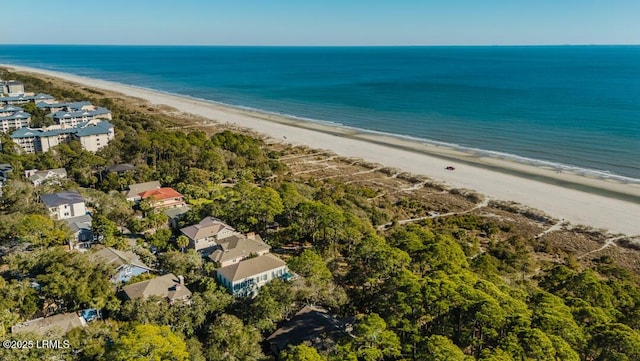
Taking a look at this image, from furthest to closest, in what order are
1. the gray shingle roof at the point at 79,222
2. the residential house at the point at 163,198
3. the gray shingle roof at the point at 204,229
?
the residential house at the point at 163,198 < the gray shingle roof at the point at 79,222 < the gray shingle roof at the point at 204,229

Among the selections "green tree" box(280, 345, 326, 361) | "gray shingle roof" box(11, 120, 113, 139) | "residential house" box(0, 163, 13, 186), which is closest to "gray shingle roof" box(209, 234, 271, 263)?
"green tree" box(280, 345, 326, 361)


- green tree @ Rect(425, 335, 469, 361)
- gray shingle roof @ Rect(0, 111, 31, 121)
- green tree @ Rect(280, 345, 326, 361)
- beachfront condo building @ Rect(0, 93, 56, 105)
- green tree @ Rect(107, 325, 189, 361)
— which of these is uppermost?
beachfront condo building @ Rect(0, 93, 56, 105)

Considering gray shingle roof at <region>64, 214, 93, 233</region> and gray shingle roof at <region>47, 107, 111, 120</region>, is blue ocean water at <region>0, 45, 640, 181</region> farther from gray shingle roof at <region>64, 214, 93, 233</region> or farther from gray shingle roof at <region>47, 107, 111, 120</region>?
gray shingle roof at <region>64, 214, 93, 233</region>

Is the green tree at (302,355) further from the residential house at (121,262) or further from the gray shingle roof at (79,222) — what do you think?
the gray shingle roof at (79,222)

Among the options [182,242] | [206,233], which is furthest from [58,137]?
[206,233]

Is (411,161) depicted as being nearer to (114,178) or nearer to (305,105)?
(114,178)

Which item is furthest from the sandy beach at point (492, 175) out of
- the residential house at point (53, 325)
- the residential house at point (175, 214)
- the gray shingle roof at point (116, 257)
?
the residential house at point (53, 325)
